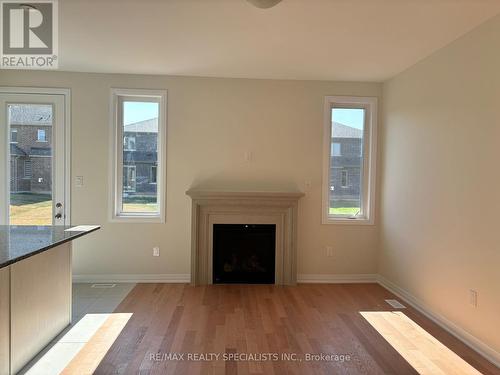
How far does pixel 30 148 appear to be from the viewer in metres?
3.67

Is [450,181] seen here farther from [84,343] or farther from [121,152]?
[121,152]

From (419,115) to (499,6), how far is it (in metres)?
1.15

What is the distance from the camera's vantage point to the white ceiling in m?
2.23

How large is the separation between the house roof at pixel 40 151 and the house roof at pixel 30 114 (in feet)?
1.01

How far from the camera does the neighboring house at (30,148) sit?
3.66 metres

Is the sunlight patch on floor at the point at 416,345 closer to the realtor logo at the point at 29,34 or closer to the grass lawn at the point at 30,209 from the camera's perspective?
the realtor logo at the point at 29,34

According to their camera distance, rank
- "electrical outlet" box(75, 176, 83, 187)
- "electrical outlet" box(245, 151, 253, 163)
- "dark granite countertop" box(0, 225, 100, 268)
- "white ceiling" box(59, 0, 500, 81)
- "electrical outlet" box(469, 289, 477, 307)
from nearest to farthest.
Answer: "dark granite countertop" box(0, 225, 100, 268) → "white ceiling" box(59, 0, 500, 81) → "electrical outlet" box(469, 289, 477, 307) → "electrical outlet" box(75, 176, 83, 187) → "electrical outlet" box(245, 151, 253, 163)

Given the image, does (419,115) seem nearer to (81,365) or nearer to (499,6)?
(499,6)

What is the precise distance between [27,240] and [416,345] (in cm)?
305

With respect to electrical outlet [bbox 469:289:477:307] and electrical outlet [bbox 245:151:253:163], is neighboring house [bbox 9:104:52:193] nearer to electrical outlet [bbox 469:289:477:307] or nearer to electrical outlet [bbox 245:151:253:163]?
electrical outlet [bbox 245:151:253:163]

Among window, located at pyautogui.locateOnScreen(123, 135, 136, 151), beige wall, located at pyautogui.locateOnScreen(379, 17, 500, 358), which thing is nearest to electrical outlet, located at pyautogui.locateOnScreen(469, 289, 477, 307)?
beige wall, located at pyautogui.locateOnScreen(379, 17, 500, 358)

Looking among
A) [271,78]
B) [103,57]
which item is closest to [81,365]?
[103,57]

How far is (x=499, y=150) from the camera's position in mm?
2229

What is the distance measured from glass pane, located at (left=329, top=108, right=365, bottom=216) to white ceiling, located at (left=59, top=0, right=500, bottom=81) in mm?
581
